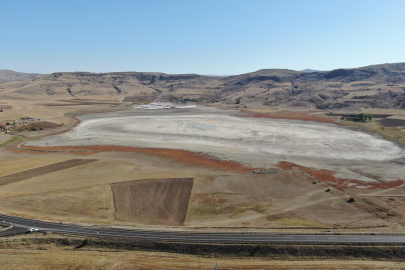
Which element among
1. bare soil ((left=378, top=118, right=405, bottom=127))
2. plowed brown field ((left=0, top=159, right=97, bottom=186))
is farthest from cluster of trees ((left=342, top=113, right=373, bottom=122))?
plowed brown field ((left=0, top=159, right=97, bottom=186))

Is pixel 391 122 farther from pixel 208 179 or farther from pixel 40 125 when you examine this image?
pixel 40 125

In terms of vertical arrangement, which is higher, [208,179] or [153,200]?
[208,179]

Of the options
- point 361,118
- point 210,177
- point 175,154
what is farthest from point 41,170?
point 361,118

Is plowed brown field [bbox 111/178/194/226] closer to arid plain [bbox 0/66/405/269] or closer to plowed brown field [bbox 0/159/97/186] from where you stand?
arid plain [bbox 0/66/405/269]

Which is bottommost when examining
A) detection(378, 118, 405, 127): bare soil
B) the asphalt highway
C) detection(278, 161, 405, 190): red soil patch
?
the asphalt highway

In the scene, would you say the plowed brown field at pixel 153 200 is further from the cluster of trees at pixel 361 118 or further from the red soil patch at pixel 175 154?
the cluster of trees at pixel 361 118

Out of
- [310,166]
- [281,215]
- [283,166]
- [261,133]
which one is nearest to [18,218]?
[281,215]

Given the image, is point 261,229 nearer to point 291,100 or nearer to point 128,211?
point 128,211

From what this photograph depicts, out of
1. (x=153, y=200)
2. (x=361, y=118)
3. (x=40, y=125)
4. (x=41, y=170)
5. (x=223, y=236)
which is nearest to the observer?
(x=223, y=236)
